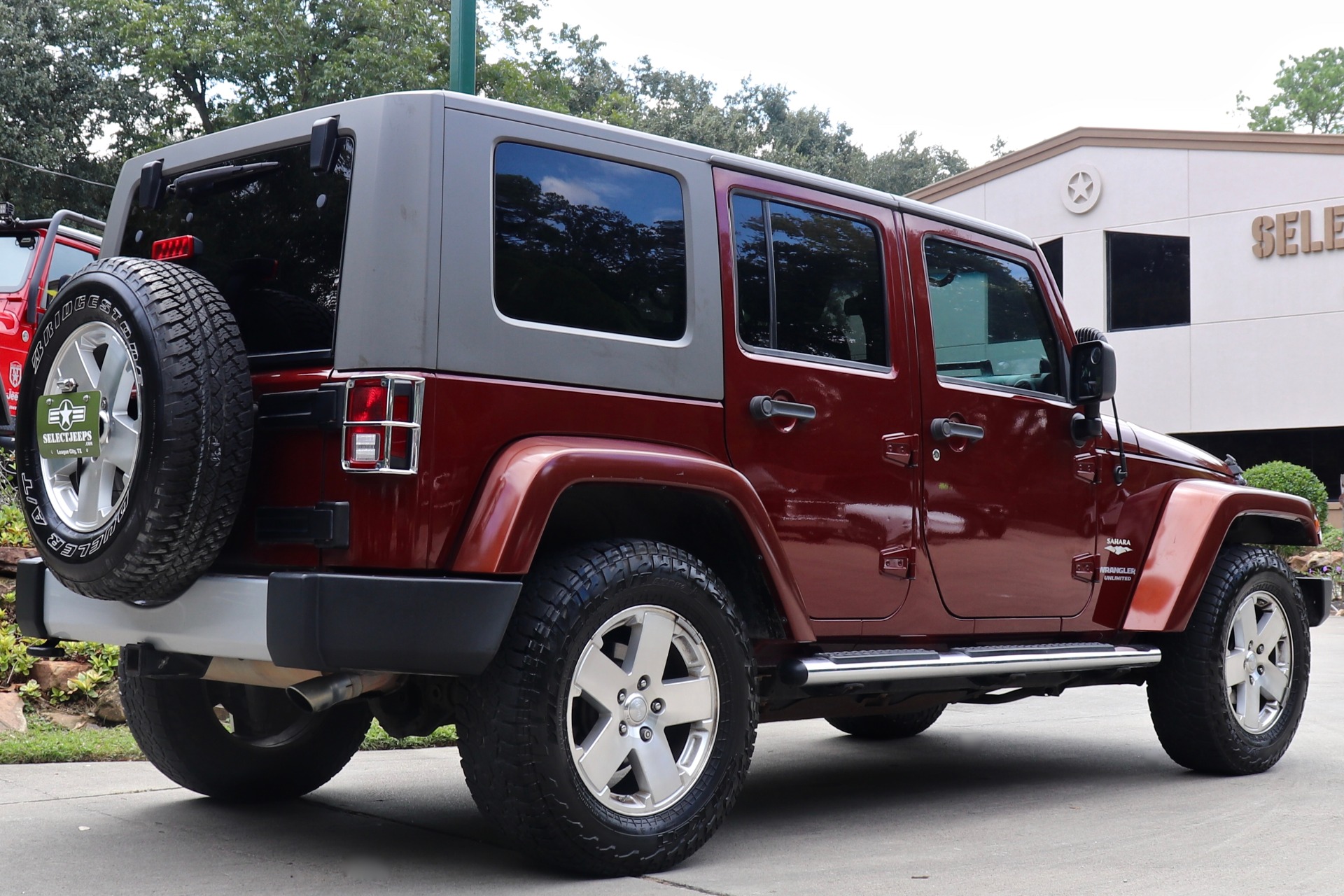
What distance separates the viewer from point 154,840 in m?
4.28

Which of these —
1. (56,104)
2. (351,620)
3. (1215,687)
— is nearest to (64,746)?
(351,620)

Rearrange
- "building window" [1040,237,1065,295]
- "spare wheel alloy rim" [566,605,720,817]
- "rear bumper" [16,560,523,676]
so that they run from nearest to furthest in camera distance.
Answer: "rear bumper" [16,560,523,676] → "spare wheel alloy rim" [566,605,720,817] → "building window" [1040,237,1065,295]

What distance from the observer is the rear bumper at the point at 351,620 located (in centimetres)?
333

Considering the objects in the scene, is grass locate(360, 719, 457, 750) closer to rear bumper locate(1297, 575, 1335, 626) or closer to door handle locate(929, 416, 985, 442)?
door handle locate(929, 416, 985, 442)

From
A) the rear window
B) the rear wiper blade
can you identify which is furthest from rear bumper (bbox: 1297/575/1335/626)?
the rear wiper blade

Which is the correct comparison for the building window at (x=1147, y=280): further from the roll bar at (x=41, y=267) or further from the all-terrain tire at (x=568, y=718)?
the all-terrain tire at (x=568, y=718)

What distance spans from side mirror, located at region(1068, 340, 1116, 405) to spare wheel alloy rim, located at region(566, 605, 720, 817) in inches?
90.6

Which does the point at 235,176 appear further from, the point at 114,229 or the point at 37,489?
the point at 37,489

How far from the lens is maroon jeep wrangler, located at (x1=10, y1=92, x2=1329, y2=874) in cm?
348

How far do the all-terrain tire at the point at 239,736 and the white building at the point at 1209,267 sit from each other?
63.8ft

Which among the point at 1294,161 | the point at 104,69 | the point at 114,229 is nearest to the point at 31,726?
the point at 114,229

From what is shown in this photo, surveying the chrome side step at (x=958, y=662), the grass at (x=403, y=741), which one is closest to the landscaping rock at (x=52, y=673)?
the grass at (x=403, y=741)

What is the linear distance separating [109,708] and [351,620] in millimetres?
3716

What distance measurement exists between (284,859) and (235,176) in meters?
2.02
